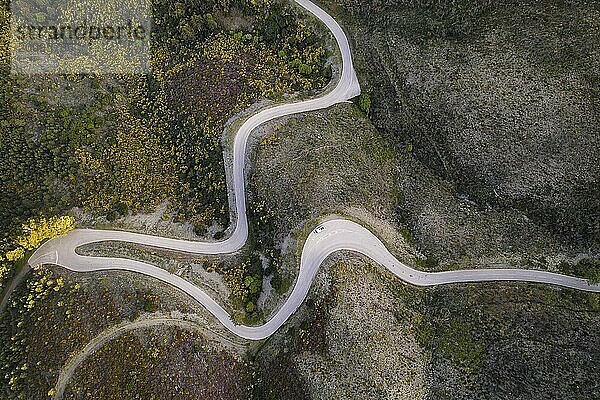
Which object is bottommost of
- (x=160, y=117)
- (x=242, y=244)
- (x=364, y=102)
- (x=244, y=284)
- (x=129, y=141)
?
(x=244, y=284)

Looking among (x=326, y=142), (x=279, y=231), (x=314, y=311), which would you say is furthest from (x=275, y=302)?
(x=326, y=142)

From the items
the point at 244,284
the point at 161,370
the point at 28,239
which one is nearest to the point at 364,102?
the point at 244,284

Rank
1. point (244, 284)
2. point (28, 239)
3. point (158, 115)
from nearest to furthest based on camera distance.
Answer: point (28, 239)
point (244, 284)
point (158, 115)

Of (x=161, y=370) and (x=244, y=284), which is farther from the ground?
(x=244, y=284)

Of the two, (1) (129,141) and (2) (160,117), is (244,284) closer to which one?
(1) (129,141)

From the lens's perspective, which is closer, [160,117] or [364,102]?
[364,102]

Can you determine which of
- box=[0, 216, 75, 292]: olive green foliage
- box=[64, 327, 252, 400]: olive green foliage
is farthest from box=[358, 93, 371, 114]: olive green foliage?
box=[0, 216, 75, 292]: olive green foliage

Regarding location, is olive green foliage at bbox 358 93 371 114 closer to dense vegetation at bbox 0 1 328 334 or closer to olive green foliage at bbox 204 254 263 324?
dense vegetation at bbox 0 1 328 334

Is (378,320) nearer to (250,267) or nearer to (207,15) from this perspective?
(250,267)
